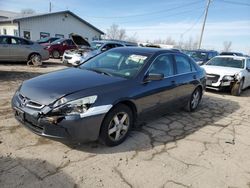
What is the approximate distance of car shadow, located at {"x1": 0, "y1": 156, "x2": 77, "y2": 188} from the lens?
2.68 metres

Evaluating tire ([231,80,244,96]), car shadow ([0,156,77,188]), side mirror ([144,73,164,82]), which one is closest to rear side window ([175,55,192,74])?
side mirror ([144,73,164,82])

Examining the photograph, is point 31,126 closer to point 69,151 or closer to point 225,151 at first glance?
point 69,151

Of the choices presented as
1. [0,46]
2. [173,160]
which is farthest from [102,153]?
[0,46]

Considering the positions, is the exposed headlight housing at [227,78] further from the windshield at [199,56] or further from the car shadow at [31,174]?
the car shadow at [31,174]

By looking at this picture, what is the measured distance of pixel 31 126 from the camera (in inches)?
128

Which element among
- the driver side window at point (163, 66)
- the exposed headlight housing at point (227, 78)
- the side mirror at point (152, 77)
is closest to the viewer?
the side mirror at point (152, 77)

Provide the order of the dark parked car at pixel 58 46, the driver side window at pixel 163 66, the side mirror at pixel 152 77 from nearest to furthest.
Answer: the side mirror at pixel 152 77, the driver side window at pixel 163 66, the dark parked car at pixel 58 46

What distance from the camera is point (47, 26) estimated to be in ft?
86.5

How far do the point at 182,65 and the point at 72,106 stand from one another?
→ 10.7 feet

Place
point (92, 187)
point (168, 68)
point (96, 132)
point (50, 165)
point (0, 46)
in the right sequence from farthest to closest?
1. point (0, 46)
2. point (168, 68)
3. point (96, 132)
4. point (50, 165)
5. point (92, 187)

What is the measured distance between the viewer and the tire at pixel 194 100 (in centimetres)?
601

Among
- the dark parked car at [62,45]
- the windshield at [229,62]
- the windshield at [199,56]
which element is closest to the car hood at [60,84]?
the windshield at [229,62]

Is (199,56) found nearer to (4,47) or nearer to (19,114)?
(4,47)

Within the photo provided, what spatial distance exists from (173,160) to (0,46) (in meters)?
11.3
